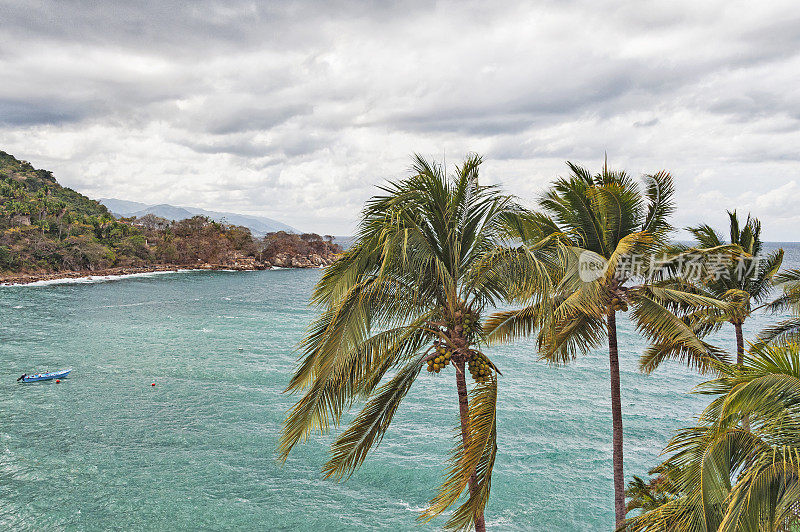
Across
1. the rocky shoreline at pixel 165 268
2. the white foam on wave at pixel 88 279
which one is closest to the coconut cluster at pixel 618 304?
the rocky shoreline at pixel 165 268

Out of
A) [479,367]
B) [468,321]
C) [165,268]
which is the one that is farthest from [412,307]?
[165,268]

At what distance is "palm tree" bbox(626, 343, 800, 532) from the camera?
12.6 ft

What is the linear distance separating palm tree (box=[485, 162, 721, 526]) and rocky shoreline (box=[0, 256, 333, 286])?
106ft

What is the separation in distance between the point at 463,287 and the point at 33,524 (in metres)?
15.0

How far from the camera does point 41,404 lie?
888 inches

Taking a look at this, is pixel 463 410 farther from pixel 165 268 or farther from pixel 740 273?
pixel 165 268

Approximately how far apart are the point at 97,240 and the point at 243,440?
80633mm

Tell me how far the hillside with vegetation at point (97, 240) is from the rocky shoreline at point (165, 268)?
0.28 metres

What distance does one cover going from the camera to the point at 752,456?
428 cm

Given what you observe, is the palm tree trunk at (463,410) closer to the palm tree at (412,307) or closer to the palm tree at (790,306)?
the palm tree at (412,307)

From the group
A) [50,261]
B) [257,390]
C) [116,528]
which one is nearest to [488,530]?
[116,528]

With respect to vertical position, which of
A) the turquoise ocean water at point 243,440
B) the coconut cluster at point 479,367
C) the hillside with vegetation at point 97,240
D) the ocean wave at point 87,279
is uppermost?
the hillside with vegetation at point 97,240

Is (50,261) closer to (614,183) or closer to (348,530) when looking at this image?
(348,530)

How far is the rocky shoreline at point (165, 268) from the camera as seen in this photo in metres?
65.8
